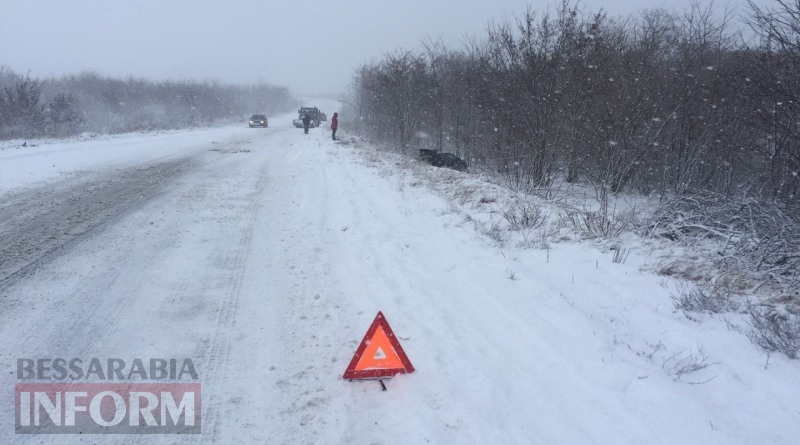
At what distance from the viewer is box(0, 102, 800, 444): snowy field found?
302cm

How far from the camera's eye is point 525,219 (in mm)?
7617

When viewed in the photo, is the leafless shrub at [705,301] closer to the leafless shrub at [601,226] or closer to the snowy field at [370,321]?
the snowy field at [370,321]

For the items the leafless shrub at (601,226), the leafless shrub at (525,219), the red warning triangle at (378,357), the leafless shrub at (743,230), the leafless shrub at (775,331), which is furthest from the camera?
the leafless shrub at (525,219)

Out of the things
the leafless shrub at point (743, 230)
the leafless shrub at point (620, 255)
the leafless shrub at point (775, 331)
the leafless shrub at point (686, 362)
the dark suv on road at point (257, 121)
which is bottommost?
the leafless shrub at point (686, 362)

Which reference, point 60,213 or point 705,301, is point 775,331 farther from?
point 60,213

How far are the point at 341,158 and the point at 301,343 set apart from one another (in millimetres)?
13317

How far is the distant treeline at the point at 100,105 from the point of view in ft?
78.0

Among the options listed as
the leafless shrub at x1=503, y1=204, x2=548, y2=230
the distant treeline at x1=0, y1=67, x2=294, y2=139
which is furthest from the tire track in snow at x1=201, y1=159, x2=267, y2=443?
the distant treeline at x1=0, y1=67, x2=294, y2=139

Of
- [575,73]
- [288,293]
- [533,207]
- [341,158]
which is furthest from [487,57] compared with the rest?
[288,293]

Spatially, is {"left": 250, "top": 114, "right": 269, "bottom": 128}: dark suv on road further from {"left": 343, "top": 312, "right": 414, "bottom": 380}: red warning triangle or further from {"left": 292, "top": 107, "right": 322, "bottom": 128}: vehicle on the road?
{"left": 343, "top": 312, "right": 414, "bottom": 380}: red warning triangle

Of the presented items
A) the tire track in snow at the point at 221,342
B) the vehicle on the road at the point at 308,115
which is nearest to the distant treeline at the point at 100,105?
the vehicle on the road at the point at 308,115

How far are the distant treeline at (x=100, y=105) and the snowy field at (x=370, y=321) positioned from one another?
68.0 feet

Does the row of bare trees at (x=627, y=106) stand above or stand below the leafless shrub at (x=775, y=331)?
above

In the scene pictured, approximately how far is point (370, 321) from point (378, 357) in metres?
1.04
